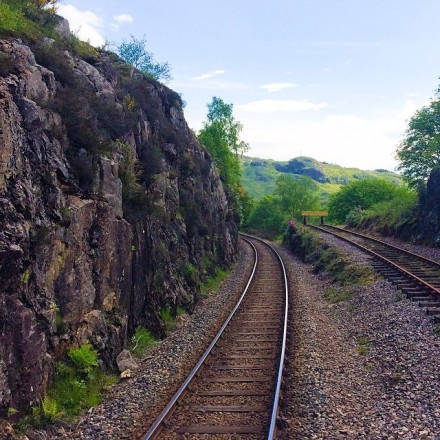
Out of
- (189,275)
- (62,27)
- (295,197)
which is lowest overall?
(189,275)

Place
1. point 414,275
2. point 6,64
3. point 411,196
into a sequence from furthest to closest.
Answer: point 411,196
point 414,275
point 6,64

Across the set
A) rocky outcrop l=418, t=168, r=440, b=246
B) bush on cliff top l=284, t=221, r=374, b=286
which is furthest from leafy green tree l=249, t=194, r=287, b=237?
rocky outcrop l=418, t=168, r=440, b=246

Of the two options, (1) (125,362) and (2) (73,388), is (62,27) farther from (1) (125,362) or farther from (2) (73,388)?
(2) (73,388)

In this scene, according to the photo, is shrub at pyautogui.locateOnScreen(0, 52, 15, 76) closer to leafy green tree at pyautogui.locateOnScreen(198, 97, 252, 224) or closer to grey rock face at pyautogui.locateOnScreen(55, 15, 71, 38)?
grey rock face at pyautogui.locateOnScreen(55, 15, 71, 38)

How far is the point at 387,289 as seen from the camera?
16.2 metres

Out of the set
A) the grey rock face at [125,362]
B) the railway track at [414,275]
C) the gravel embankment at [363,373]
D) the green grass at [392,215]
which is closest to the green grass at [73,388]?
the grey rock face at [125,362]

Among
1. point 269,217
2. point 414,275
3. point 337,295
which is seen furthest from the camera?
point 269,217

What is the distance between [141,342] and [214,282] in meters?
10.2

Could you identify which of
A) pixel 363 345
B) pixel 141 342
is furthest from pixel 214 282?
pixel 363 345

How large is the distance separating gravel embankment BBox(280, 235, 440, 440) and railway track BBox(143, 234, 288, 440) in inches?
15.5

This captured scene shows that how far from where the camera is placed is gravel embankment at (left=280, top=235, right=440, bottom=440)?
7254 millimetres

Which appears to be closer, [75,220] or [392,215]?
[75,220]

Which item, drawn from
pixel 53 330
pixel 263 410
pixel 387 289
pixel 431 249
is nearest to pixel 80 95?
pixel 53 330

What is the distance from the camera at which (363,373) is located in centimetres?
969
